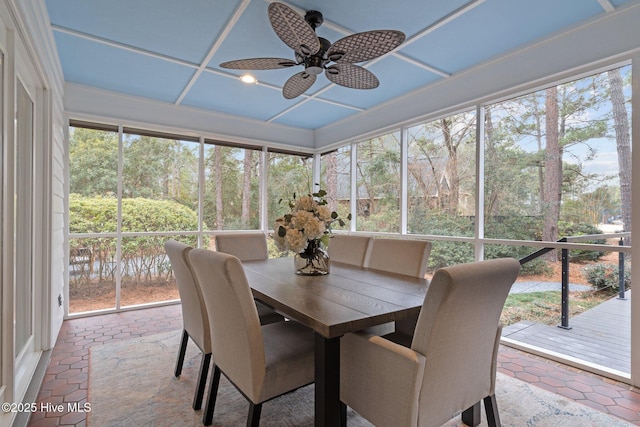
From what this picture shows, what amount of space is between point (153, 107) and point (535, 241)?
14.1ft

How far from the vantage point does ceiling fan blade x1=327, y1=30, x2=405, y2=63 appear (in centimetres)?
174

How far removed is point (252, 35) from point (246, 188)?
2.52 meters

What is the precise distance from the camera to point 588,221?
2418 mm

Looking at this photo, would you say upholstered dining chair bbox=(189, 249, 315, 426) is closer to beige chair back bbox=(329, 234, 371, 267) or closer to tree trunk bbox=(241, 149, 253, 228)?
beige chair back bbox=(329, 234, 371, 267)

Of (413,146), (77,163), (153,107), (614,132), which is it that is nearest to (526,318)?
(614,132)

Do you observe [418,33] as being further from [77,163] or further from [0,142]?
[77,163]

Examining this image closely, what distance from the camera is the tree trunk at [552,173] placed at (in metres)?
2.59

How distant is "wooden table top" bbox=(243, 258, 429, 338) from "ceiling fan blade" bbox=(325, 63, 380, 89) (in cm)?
142

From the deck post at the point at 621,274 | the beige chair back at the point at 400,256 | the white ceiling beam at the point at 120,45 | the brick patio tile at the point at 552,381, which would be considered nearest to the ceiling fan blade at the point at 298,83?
the white ceiling beam at the point at 120,45

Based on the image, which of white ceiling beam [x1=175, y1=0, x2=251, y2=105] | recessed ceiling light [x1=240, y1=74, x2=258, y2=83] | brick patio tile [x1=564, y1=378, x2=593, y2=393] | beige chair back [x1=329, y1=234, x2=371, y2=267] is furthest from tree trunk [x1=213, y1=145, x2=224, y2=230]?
brick patio tile [x1=564, y1=378, x2=593, y2=393]

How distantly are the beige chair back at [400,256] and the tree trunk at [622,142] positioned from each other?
141cm

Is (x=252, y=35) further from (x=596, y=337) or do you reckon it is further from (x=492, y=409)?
(x=596, y=337)

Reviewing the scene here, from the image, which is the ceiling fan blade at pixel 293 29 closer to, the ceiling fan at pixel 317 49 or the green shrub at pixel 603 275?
the ceiling fan at pixel 317 49

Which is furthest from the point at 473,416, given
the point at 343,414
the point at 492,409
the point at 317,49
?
the point at 317,49
